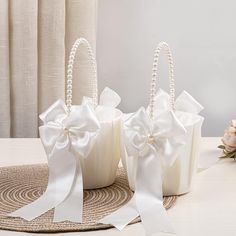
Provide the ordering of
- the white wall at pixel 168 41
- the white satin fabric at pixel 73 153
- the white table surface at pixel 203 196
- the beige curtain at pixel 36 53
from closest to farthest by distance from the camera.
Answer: the white table surface at pixel 203 196, the white satin fabric at pixel 73 153, the beige curtain at pixel 36 53, the white wall at pixel 168 41

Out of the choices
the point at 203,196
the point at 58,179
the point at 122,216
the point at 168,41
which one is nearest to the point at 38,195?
the point at 58,179

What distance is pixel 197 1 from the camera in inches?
79.4

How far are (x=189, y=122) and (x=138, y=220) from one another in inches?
9.6

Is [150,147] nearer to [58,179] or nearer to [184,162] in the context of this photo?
[184,162]

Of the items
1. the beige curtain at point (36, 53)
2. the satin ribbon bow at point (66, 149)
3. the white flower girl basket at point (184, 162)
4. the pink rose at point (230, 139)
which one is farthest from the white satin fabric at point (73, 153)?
the beige curtain at point (36, 53)

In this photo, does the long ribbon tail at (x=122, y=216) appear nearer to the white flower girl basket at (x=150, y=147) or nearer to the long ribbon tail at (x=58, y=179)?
the white flower girl basket at (x=150, y=147)

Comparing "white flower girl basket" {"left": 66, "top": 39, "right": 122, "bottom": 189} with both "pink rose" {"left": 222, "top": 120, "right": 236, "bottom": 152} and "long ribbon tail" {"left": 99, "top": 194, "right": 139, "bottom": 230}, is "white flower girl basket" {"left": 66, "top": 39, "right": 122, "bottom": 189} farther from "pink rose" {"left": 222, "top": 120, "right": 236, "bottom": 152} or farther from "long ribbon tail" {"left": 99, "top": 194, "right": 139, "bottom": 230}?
"pink rose" {"left": 222, "top": 120, "right": 236, "bottom": 152}

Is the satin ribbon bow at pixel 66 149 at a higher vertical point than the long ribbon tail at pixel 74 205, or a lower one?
higher

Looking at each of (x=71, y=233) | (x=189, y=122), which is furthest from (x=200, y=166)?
(x=71, y=233)

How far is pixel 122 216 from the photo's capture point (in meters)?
1.06

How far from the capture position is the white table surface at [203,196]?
1007mm

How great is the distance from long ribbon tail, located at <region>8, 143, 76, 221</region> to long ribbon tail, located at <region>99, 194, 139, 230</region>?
11 centimetres

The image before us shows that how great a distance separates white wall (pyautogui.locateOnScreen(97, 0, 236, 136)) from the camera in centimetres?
A: 202

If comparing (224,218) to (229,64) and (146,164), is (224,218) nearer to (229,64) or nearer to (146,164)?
(146,164)
